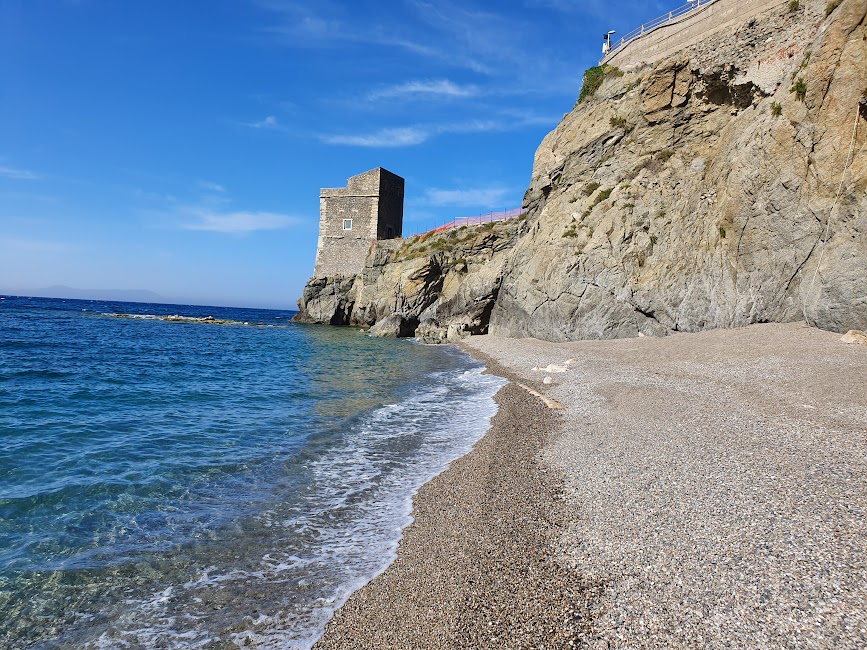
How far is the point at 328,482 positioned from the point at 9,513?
14.5ft

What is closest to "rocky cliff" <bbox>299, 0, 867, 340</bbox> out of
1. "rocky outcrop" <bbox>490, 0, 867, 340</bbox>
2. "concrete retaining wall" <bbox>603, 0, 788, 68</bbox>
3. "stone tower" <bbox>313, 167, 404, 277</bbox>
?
"rocky outcrop" <bbox>490, 0, 867, 340</bbox>

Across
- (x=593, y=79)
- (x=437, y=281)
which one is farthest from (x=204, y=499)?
(x=437, y=281)

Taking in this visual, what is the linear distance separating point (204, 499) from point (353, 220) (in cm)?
5121

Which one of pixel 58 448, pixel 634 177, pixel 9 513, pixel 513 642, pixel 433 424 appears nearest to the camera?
pixel 513 642

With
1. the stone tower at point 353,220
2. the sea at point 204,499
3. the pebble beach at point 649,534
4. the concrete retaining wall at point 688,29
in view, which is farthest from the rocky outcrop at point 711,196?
the stone tower at point 353,220

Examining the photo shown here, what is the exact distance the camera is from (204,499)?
307 inches

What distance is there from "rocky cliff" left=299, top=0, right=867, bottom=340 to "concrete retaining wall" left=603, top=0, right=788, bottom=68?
781 millimetres

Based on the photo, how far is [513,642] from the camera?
389 centimetres

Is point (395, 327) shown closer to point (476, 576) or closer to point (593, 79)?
point (593, 79)

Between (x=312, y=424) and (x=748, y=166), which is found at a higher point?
Answer: (x=748, y=166)

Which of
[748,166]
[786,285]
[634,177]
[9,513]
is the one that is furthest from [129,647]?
[634,177]

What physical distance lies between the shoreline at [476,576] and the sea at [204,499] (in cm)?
38

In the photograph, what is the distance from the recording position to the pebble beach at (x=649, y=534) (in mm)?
3875

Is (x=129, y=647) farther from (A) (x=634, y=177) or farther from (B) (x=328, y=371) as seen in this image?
(A) (x=634, y=177)
